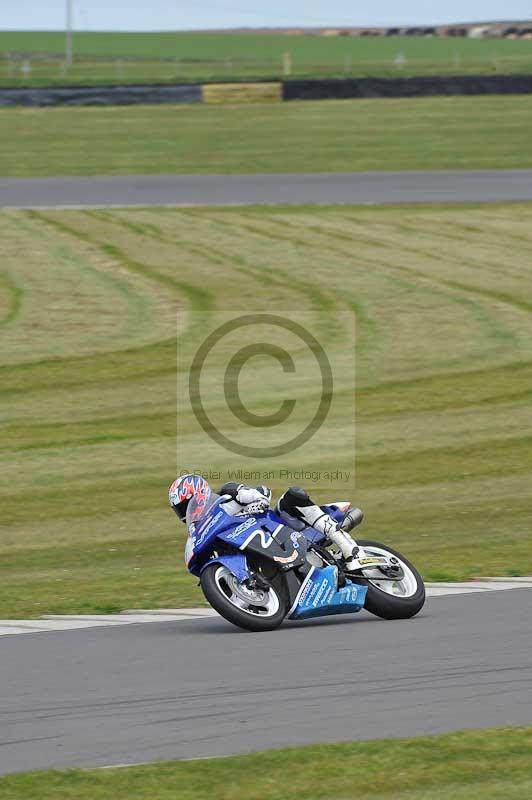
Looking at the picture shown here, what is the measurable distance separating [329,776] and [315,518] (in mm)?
3211

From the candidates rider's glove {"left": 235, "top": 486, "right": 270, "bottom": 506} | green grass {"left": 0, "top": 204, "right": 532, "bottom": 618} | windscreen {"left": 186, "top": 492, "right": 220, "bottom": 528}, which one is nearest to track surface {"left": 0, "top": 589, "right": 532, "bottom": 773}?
windscreen {"left": 186, "top": 492, "right": 220, "bottom": 528}

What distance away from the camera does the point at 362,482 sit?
14141mm

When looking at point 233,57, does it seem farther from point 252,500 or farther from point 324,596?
point 324,596

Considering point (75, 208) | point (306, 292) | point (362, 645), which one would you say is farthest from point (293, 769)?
point (75, 208)

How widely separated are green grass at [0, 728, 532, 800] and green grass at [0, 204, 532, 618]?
3956 mm

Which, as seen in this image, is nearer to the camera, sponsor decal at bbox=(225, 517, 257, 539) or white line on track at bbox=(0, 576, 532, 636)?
sponsor decal at bbox=(225, 517, 257, 539)

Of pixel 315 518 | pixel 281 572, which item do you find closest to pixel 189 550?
pixel 281 572

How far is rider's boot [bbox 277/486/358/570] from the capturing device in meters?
8.88

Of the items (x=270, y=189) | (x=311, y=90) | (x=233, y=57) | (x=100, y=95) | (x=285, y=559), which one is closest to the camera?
(x=285, y=559)

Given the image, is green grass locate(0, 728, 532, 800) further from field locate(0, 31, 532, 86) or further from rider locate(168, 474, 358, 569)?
field locate(0, 31, 532, 86)

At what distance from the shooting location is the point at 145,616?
376 inches

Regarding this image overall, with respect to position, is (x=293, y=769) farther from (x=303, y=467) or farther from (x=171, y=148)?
(x=171, y=148)

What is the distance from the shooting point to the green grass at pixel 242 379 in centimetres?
1210

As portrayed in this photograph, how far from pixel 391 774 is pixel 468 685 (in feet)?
4.68
